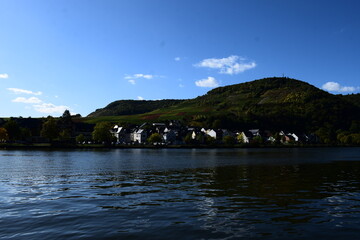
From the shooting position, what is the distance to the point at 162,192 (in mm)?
26297

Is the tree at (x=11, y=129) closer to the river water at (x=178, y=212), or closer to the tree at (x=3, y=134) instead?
the tree at (x=3, y=134)

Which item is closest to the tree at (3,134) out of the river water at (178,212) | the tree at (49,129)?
the tree at (49,129)

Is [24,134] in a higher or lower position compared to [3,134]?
higher

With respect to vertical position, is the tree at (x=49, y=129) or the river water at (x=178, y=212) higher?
the tree at (x=49, y=129)

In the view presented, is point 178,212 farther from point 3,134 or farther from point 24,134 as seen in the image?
point 24,134

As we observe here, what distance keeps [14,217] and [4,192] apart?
10.0 meters

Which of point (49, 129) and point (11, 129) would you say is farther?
point (11, 129)

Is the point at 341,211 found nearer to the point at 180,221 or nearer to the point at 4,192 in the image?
the point at 180,221

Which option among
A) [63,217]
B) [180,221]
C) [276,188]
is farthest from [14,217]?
[276,188]

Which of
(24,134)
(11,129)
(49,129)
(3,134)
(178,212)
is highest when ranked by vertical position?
(11,129)

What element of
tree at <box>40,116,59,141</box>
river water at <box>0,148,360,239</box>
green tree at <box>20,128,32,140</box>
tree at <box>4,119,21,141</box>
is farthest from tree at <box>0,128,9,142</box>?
river water at <box>0,148,360,239</box>

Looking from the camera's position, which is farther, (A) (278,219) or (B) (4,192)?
(B) (4,192)

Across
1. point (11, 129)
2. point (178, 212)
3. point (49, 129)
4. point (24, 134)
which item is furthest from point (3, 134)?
point (178, 212)

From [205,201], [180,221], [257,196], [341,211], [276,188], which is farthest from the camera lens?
[276,188]
